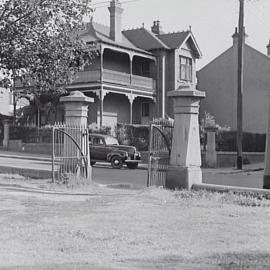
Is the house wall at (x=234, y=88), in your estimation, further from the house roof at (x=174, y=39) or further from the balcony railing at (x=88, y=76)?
the balcony railing at (x=88, y=76)

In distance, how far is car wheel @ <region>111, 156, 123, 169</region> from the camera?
26.4 metres

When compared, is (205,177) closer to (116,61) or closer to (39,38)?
(39,38)

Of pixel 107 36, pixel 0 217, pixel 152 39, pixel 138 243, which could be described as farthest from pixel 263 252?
pixel 152 39

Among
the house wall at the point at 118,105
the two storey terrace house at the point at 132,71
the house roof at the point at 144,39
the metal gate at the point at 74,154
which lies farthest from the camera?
the house roof at the point at 144,39

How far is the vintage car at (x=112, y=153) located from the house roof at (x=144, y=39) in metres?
16.8

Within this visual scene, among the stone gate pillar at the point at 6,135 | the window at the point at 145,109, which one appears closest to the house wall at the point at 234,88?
the window at the point at 145,109

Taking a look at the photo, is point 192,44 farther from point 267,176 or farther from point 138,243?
point 138,243

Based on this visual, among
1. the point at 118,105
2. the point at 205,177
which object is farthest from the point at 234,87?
the point at 205,177

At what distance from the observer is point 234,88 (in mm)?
44375

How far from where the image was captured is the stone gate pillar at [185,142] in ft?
43.7

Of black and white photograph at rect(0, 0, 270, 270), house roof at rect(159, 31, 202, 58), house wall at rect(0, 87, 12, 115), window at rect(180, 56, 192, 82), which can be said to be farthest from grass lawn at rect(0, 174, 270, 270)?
house wall at rect(0, 87, 12, 115)

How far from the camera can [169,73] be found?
4350cm

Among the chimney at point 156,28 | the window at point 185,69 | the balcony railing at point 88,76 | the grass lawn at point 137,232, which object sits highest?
the chimney at point 156,28

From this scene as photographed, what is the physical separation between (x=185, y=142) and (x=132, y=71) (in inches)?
1207
